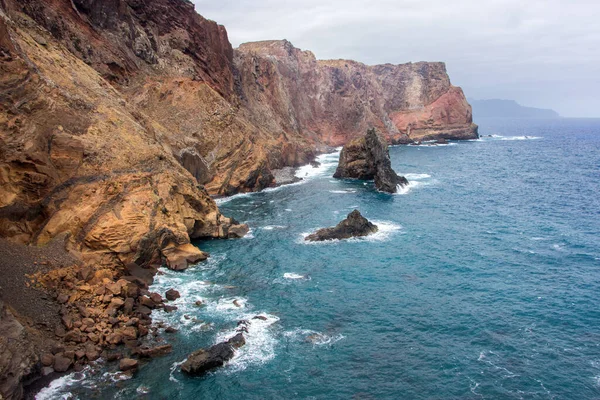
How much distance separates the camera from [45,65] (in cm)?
4750

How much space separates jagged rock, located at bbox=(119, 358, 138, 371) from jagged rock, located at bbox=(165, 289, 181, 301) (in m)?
9.62

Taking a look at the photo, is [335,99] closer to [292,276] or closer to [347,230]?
[347,230]

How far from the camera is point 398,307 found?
126ft

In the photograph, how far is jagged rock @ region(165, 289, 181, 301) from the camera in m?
38.7

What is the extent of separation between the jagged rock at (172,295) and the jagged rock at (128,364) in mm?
9617

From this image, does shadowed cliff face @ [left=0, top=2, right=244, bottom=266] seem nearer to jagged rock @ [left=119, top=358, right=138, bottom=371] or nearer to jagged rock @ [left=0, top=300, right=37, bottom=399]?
jagged rock @ [left=0, top=300, right=37, bottom=399]

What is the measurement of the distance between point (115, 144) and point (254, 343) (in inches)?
1055

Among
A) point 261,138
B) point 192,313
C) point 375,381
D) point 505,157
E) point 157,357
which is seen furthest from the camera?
point 505,157

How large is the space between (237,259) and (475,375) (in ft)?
89.7

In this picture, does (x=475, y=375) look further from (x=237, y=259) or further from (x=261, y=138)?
(x=261, y=138)

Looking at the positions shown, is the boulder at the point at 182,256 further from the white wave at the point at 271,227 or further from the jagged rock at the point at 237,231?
the white wave at the point at 271,227

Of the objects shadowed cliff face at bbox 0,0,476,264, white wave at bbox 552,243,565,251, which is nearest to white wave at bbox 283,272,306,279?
shadowed cliff face at bbox 0,0,476,264

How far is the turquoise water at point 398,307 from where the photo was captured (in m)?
28.2

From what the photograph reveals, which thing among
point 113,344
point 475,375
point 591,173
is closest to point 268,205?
point 113,344
